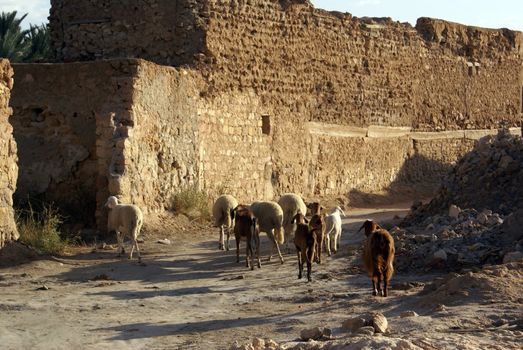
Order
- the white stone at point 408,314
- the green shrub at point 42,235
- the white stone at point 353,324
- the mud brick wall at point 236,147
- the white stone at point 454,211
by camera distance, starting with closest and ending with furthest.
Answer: the white stone at point 353,324
the white stone at point 408,314
the green shrub at point 42,235
the white stone at point 454,211
the mud brick wall at point 236,147

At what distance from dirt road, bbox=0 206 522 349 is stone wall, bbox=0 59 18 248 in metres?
0.61

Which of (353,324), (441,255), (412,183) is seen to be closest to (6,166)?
(441,255)


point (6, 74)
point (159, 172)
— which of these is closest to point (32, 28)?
point (159, 172)

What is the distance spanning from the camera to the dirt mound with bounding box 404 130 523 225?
14711 millimetres

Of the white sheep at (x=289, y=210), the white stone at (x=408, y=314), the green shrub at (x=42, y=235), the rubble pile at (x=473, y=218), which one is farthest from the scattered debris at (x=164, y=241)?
the white stone at (x=408, y=314)

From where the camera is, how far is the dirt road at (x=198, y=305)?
839cm

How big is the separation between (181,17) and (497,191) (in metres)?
7.12

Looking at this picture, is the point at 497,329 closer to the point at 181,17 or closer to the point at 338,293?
the point at 338,293

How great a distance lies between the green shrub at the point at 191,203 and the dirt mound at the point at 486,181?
382cm

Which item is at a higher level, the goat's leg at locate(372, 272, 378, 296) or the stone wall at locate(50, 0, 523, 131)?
the stone wall at locate(50, 0, 523, 131)

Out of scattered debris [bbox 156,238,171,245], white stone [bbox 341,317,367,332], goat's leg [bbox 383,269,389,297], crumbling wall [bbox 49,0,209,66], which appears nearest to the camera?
white stone [bbox 341,317,367,332]

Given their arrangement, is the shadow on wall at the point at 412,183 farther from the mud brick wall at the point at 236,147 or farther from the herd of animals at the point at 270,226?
the herd of animals at the point at 270,226

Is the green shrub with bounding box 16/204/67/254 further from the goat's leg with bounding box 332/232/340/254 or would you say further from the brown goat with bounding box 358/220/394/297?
the brown goat with bounding box 358/220/394/297

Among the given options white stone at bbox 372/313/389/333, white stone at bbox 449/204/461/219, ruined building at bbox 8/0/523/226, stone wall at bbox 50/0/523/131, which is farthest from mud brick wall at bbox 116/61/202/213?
white stone at bbox 372/313/389/333
